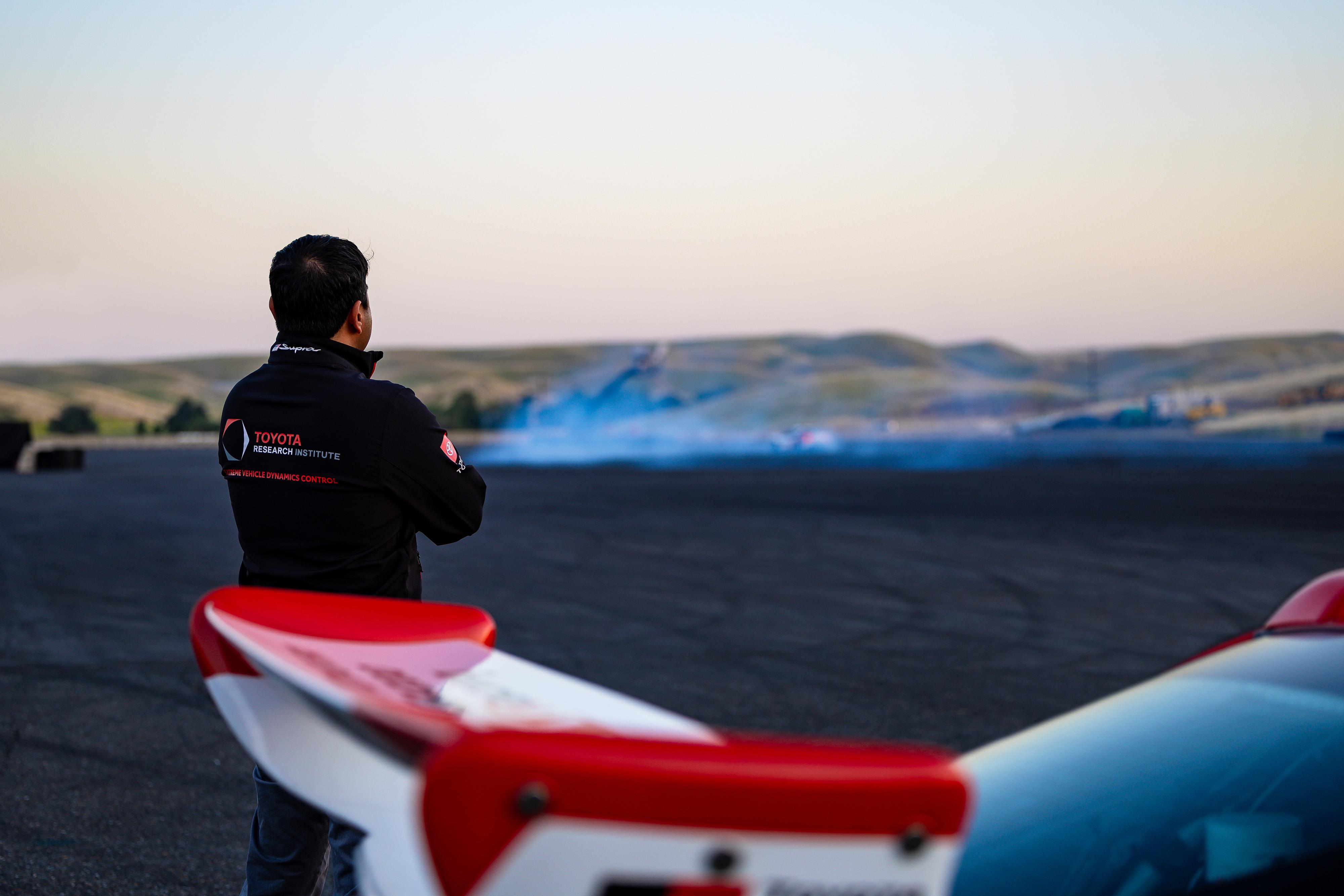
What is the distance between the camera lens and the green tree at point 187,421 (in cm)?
13988

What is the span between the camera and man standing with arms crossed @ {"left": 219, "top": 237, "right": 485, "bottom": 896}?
2.42 metres

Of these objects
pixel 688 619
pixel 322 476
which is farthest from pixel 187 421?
pixel 322 476

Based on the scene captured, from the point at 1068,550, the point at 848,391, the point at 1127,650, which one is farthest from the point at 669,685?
the point at 848,391

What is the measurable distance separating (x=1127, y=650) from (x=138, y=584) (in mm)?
8634

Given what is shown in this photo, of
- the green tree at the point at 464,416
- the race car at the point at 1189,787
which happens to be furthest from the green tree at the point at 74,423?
the race car at the point at 1189,787

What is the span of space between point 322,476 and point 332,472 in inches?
1.0

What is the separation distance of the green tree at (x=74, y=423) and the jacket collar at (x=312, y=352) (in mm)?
149570

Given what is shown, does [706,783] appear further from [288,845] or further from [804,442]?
[804,442]

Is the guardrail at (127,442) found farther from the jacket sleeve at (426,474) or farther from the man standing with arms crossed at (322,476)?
the jacket sleeve at (426,474)

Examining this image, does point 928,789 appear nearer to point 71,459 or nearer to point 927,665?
point 927,665

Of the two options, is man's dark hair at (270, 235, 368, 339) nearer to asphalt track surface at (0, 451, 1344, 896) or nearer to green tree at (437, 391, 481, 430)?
asphalt track surface at (0, 451, 1344, 896)

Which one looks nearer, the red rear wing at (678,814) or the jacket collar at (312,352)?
the red rear wing at (678,814)

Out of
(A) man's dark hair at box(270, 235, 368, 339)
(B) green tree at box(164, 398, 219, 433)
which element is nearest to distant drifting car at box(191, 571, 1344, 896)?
(A) man's dark hair at box(270, 235, 368, 339)

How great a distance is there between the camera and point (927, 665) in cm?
743
